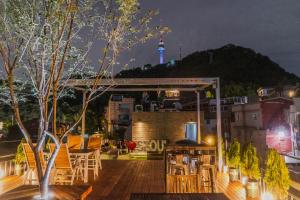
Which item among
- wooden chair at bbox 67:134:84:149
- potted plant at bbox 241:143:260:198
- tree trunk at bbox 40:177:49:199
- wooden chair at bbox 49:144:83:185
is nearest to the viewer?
tree trunk at bbox 40:177:49:199

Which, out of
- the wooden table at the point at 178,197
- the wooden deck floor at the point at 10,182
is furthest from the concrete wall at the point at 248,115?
the wooden table at the point at 178,197

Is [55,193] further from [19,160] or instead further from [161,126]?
[161,126]

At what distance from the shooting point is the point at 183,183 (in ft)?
15.1

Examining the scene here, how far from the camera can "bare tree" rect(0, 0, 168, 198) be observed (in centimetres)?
340

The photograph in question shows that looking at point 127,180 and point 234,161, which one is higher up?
point 234,161

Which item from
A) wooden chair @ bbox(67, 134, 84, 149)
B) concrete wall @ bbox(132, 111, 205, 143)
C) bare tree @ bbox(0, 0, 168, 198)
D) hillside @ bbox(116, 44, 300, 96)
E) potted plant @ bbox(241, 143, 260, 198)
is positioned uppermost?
hillside @ bbox(116, 44, 300, 96)

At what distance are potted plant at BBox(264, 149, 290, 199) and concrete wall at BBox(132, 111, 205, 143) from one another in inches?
410

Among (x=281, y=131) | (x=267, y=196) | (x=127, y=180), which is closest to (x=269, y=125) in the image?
(x=281, y=131)

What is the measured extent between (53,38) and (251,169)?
4662 mm

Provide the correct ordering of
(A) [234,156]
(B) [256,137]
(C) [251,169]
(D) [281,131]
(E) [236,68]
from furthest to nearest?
(E) [236,68] < (B) [256,137] < (D) [281,131] < (A) [234,156] < (C) [251,169]

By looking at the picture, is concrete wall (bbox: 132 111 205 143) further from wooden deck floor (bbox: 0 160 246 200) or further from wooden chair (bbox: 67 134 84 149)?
wooden chair (bbox: 67 134 84 149)

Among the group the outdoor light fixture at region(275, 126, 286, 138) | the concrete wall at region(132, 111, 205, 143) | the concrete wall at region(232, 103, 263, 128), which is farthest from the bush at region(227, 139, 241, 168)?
the concrete wall at region(232, 103, 263, 128)

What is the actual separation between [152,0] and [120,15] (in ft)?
2.37

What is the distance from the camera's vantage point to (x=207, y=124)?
1235 inches
